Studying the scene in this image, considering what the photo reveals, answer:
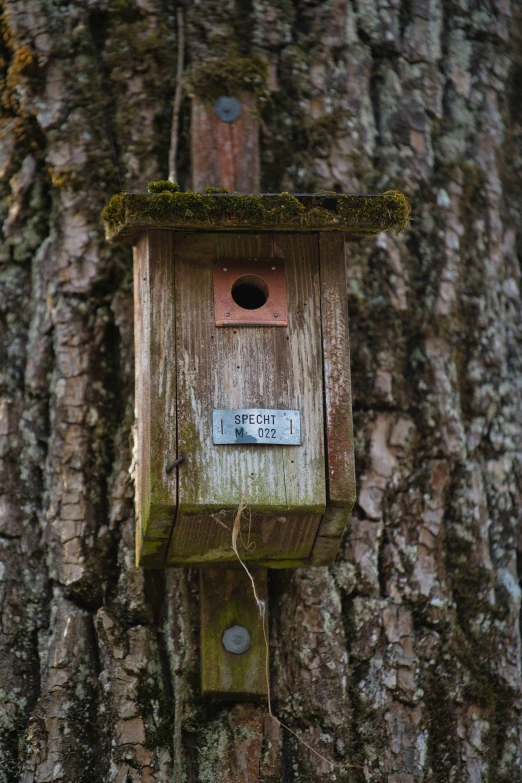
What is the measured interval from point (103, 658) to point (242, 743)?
17.9 inches

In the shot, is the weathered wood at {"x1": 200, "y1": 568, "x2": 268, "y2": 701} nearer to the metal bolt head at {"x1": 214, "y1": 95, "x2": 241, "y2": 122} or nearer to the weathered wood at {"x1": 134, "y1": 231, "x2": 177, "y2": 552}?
the weathered wood at {"x1": 134, "y1": 231, "x2": 177, "y2": 552}

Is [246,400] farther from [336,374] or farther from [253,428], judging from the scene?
[336,374]

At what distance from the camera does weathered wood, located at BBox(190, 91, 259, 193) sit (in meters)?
3.39

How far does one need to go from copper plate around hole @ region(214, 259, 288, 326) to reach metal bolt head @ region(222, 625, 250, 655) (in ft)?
2.89

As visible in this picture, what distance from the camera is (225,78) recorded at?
347 cm

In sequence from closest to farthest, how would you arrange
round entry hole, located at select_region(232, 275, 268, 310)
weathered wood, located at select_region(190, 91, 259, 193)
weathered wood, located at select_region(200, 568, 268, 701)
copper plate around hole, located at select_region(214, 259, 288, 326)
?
copper plate around hole, located at select_region(214, 259, 288, 326), round entry hole, located at select_region(232, 275, 268, 310), weathered wood, located at select_region(200, 568, 268, 701), weathered wood, located at select_region(190, 91, 259, 193)

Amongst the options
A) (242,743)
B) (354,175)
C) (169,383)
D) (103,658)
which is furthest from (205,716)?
(354,175)

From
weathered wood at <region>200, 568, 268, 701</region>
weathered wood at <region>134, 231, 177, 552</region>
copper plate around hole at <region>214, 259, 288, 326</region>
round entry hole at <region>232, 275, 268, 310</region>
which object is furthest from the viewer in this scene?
weathered wood at <region>200, 568, 268, 701</region>

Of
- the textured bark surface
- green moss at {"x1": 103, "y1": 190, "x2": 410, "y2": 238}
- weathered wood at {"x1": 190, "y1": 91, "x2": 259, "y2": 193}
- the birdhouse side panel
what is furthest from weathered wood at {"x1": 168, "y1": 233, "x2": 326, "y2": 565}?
weathered wood at {"x1": 190, "y1": 91, "x2": 259, "y2": 193}

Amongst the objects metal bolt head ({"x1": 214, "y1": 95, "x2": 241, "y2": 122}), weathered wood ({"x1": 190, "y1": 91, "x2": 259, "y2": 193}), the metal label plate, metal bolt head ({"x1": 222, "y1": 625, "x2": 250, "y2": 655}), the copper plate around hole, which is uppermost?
metal bolt head ({"x1": 214, "y1": 95, "x2": 241, "y2": 122})

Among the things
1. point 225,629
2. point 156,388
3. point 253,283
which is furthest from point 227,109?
point 225,629

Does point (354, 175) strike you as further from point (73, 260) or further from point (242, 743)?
point (242, 743)

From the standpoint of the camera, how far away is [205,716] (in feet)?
9.85

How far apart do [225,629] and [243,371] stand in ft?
2.54
